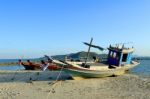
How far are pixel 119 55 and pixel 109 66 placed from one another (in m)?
1.47

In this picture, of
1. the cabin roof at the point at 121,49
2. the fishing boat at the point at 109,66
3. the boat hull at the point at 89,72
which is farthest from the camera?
the cabin roof at the point at 121,49

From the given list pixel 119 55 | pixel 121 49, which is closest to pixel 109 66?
pixel 119 55

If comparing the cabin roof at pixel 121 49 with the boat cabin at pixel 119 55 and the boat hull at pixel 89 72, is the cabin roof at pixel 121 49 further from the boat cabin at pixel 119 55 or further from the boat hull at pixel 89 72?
the boat hull at pixel 89 72

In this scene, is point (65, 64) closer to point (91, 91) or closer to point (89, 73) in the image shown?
point (89, 73)

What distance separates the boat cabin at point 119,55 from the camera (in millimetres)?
30731

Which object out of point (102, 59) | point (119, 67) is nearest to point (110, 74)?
point (119, 67)

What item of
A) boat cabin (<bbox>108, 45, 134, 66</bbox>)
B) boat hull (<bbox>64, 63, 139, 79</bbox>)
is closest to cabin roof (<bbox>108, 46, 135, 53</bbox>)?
boat cabin (<bbox>108, 45, 134, 66</bbox>)

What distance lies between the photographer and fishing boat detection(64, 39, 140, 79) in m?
25.8

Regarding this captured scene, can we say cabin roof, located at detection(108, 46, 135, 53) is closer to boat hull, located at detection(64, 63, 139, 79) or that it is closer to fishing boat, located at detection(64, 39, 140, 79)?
fishing boat, located at detection(64, 39, 140, 79)

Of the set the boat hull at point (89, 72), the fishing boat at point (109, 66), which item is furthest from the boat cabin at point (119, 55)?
the boat hull at point (89, 72)

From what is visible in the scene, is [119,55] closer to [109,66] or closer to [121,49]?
[121,49]

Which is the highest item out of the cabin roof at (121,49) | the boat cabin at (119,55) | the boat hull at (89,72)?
the cabin roof at (121,49)

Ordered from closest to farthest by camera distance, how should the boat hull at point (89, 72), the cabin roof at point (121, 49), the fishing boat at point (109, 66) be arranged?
1. the boat hull at point (89, 72)
2. the fishing boat at point (109, 66)
3. the cabin roof at point (121, 49)

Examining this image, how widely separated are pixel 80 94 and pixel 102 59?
16.7 m
